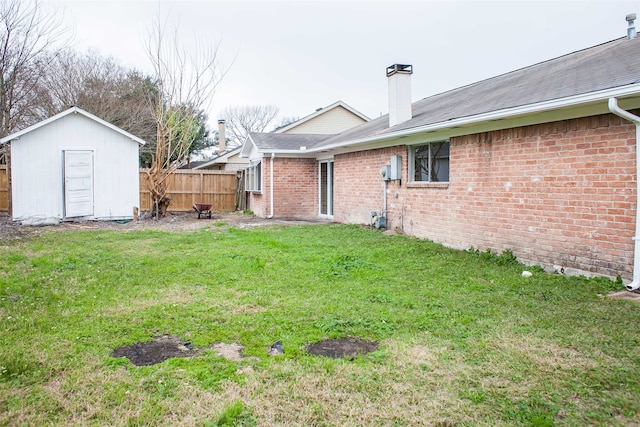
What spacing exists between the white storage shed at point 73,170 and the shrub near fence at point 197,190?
409 cm

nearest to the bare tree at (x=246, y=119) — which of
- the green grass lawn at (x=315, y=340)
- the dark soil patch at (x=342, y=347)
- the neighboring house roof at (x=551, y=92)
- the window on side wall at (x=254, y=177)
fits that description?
the window on side wall at (x=254, y=177)

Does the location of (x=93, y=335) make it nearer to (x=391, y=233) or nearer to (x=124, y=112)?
(x=391, y=233)

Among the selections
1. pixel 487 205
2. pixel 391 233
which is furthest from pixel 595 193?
pixel 391 233

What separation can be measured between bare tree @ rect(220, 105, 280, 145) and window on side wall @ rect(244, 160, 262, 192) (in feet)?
85.5

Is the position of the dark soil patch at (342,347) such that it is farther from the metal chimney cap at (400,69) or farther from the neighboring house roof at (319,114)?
the neighboring house roof at (319,114)

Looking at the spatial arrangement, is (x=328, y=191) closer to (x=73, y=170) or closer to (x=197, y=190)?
(x=197, y=190)

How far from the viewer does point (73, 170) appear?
14.4 m

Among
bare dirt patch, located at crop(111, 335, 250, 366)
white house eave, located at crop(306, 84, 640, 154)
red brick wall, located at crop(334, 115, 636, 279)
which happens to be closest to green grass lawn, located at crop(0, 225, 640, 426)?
bare dirt patch, located at crop(111, 335, 250, 366)

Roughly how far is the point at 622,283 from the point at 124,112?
2599 cm

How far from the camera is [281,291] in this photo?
228 inches

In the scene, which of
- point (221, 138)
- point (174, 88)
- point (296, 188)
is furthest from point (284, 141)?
point (221, 138)

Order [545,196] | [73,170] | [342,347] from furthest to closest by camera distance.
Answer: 1. [73,170]
2. [545,196]
3. [342,347]

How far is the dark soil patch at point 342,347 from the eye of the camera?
3842 mm

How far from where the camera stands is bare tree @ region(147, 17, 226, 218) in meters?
16.0
